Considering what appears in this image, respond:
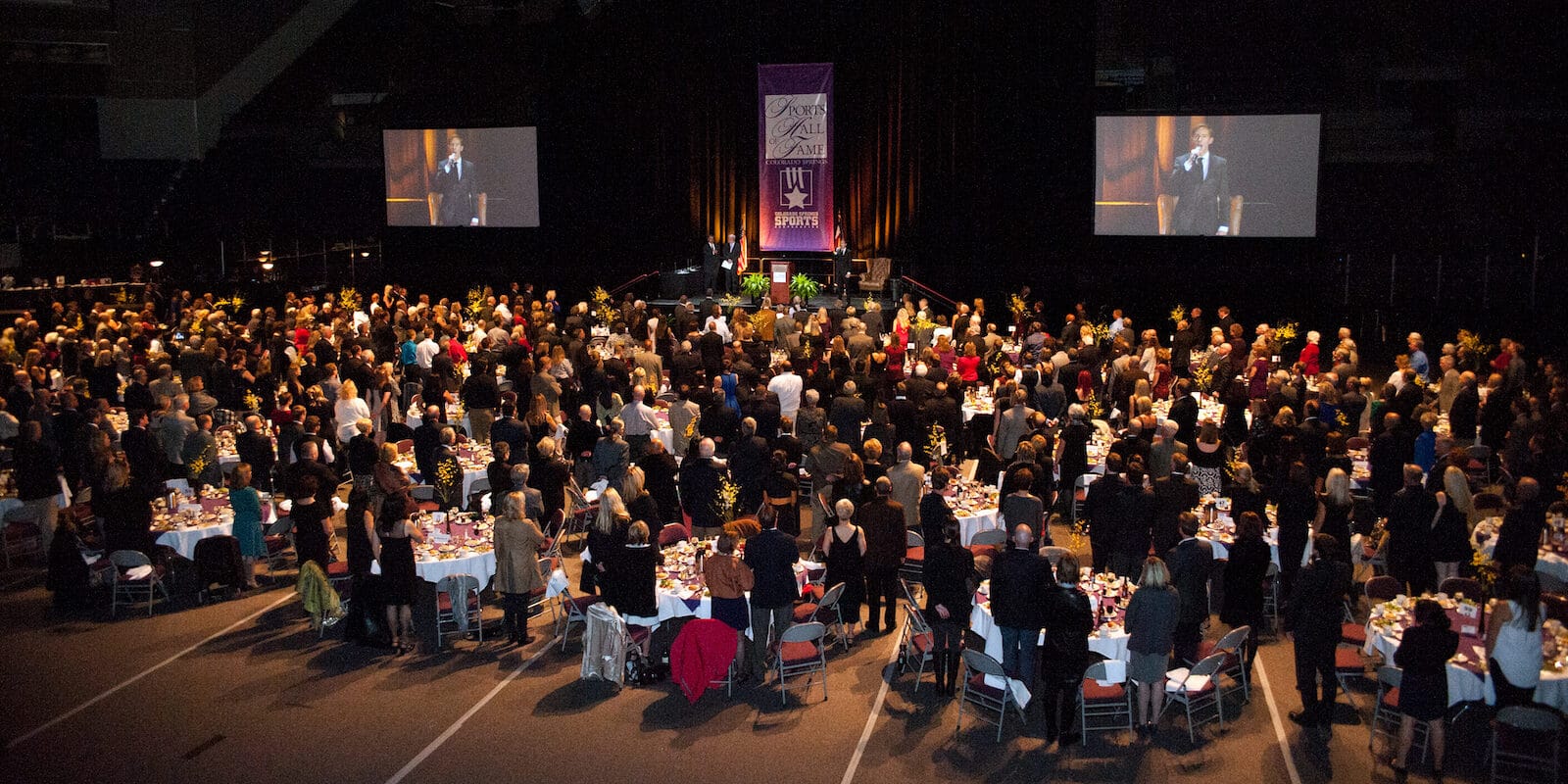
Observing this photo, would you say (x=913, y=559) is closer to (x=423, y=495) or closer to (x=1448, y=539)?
(x=1448, y=539)

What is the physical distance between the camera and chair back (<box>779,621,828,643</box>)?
8602mm

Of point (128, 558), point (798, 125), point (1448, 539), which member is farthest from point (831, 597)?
point (798, 125)

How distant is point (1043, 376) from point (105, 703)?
874 cm

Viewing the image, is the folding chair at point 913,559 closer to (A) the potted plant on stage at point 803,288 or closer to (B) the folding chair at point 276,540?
(B) the folding chair at point 276,540

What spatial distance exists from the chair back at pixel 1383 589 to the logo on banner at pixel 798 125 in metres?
18.1

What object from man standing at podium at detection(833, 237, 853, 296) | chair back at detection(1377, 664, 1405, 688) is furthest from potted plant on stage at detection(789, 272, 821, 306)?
chair back at detection(1377, 664, 1405, 688)

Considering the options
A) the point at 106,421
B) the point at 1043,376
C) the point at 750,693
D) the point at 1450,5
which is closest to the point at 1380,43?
the point at 1450,5

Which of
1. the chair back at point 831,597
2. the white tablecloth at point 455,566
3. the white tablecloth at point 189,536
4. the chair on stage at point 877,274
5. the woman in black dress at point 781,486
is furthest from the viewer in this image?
the chair on stage at point 877,274

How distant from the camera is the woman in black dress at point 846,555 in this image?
9406 mm

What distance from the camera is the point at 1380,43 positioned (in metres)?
21.9

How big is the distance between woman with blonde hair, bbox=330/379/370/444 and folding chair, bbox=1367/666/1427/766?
910 centimetres

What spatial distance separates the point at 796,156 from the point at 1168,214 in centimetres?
752

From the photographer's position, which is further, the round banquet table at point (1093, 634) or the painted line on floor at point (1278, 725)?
the round banquet table at point (1093, 634)

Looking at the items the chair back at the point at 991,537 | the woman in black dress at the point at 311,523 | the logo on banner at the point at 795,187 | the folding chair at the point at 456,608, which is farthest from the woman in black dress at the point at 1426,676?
the logo on banner at the point at 795,187
